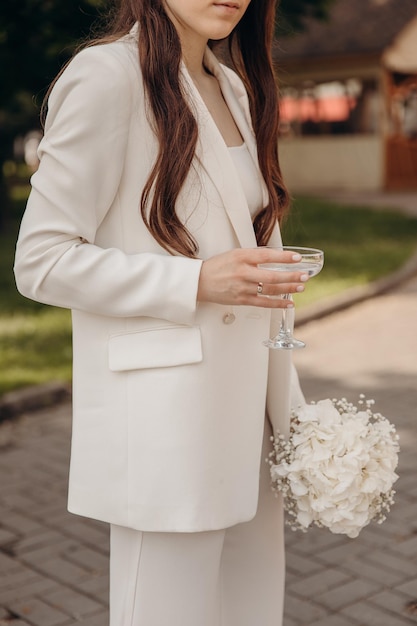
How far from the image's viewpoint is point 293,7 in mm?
12672

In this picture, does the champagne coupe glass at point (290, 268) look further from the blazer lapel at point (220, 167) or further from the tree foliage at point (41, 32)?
the tree foliage at point (41, 32)

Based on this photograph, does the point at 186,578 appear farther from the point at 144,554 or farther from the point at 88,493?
the point at 88,493

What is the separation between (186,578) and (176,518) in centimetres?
14

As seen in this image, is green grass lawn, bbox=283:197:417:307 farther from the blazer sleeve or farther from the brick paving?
the blazer sleeve

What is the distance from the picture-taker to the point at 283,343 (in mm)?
2027

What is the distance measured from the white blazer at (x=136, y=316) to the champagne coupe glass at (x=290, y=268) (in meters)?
0.05

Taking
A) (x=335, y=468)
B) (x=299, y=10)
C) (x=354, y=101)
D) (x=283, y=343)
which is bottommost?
(x=335, y=468)


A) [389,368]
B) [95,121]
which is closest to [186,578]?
[95,121]

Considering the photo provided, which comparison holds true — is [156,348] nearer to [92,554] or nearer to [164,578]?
[164,578]

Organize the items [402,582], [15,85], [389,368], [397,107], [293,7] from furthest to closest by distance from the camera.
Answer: [397,107]
[293,7]
[15,85]
[389,368]
[402,582]

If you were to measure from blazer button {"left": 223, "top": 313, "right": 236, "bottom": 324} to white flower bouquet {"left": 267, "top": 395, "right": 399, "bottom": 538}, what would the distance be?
34cm

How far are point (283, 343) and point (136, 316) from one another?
1.08 ft

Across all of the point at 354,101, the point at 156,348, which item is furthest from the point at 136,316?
the point at 354,101

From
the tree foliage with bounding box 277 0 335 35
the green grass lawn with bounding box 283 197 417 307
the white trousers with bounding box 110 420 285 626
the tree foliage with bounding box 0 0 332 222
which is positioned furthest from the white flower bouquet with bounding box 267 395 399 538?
the tree foliage with bounding box 277 0 335 35
